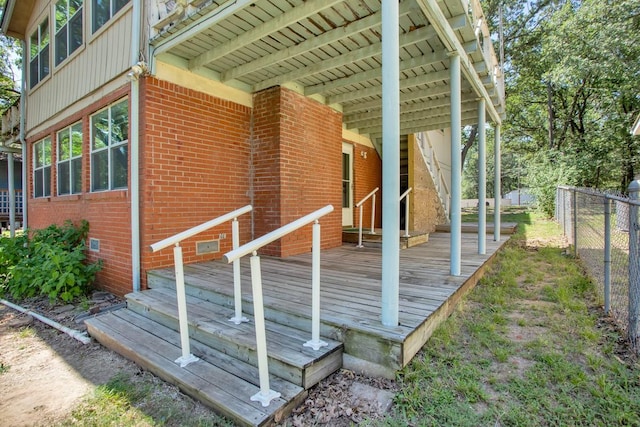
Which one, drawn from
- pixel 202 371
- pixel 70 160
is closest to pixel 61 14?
pixel 70 160

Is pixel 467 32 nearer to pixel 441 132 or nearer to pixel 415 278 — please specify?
pixel 415 278

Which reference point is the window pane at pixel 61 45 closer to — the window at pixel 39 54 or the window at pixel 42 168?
the window at pixel 39 54

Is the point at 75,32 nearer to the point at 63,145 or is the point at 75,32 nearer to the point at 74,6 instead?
the point at 74,6

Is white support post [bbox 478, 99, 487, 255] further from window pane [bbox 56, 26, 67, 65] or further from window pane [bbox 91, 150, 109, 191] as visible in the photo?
window pane [bbox 56, 26, 67, 65]

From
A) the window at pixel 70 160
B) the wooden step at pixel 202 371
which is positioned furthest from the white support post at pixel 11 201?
the wooden step at pixel 202 371

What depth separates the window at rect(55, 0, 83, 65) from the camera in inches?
227

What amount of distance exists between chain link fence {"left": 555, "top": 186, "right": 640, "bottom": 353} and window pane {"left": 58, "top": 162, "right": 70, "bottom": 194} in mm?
7934

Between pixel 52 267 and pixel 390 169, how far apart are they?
186 inches

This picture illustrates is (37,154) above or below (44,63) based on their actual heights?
below

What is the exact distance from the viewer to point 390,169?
2406 millimetres

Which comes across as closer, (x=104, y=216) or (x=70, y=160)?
(x=104, y=216)

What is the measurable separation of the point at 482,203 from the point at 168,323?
188 inches

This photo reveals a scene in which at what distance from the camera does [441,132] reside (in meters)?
11.2

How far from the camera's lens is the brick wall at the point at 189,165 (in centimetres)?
415
